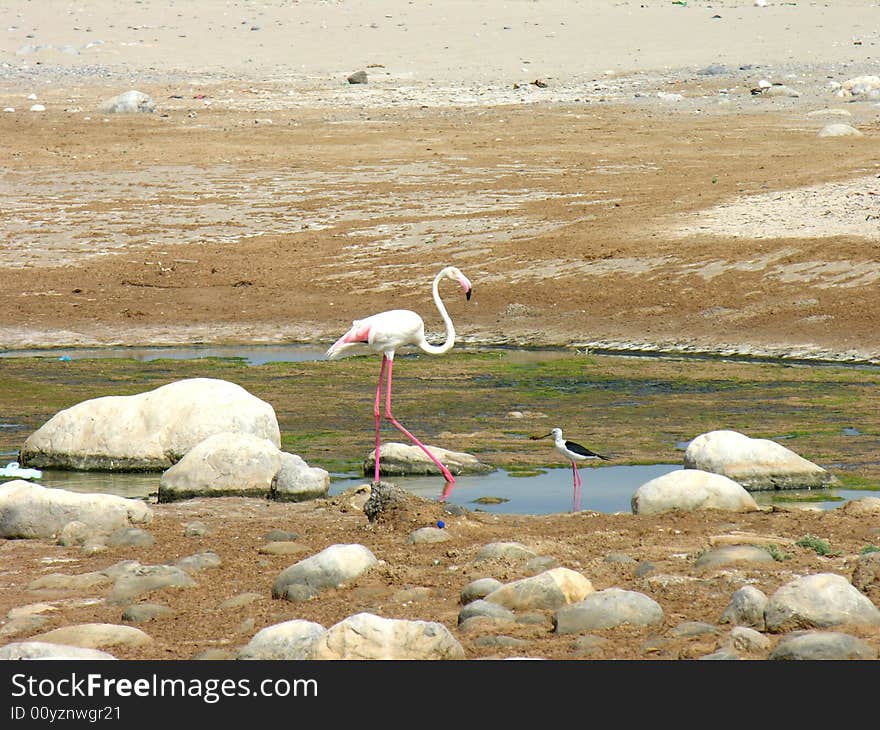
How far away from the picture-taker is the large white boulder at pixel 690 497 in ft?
33.3

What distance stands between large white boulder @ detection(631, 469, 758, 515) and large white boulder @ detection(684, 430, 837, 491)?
114cm

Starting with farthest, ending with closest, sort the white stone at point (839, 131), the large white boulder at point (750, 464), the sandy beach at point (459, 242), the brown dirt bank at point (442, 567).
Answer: the white stone at point (839, 131), the large white boulder at point (750, 464), the sandy beach at point (459, 242), the brown dirt bank at point (442, 567)

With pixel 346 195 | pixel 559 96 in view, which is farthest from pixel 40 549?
pixel 559 96

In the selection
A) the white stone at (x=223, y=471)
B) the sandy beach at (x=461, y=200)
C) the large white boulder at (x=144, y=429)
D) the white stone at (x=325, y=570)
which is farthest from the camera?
the sandy beach at (x=461, y=200)

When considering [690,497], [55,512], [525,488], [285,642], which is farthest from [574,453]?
[285,642]


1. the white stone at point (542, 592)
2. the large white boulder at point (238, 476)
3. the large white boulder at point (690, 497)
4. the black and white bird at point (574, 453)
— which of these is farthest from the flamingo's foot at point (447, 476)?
the white stone at point (542, 592)

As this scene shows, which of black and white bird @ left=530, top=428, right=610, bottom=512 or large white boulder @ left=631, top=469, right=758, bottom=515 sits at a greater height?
large white boulder @ left=631, top=469, right=758, bottom=515

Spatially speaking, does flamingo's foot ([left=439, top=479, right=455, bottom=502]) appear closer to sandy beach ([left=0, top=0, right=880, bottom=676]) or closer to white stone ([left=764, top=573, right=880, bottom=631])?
sandy beach ([left=0, top=0, right=880, bottom=676])

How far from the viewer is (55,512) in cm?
998

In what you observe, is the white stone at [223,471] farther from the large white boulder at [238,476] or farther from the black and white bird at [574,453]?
the black and white bird at [574,453]

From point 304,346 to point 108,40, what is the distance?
122 ft

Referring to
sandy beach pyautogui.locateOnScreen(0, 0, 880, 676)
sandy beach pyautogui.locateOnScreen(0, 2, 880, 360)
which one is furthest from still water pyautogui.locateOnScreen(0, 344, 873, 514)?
sandy beach pyautogui.locateOnScreen(0, 2, 880, 360)

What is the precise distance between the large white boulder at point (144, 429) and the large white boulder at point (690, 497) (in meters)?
3.77

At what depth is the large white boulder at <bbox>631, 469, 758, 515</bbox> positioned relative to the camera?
A: 10.1m
